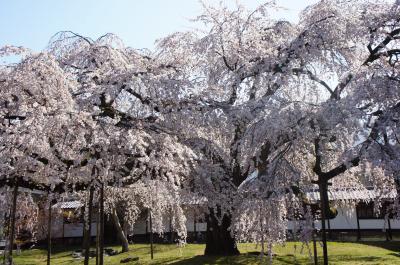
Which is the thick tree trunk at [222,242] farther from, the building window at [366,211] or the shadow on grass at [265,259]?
the building window at [366,211]

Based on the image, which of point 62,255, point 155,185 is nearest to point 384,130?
point 155,185

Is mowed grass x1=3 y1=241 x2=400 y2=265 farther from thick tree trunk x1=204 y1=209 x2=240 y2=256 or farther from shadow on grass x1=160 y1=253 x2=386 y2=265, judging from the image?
thick tree trunk x1=204 y1=209 x2=240 y2=256

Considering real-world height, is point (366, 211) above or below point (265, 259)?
above

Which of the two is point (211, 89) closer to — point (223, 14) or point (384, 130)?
point (223, 14)

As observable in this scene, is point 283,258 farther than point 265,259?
Yes

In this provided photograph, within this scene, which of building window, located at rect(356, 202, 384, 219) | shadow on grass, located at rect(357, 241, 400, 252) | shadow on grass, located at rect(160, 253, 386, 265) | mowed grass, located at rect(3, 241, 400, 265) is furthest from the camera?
building window, located at rect(356, 202, 384, 219)

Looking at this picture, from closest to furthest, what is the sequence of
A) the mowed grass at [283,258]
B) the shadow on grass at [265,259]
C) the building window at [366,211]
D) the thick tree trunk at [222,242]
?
the shadow on grass at [265,259]
the mowed grass at [283,258]
the thick tree trunk at [222,242]
the building window at [366,211]

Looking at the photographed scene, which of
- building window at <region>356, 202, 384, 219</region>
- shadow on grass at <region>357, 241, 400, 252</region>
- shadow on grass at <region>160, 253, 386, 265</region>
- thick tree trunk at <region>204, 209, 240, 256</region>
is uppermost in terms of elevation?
building window at <region>356, 202, 384, 219</region>

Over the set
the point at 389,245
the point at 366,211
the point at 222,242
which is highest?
the point at 366,211

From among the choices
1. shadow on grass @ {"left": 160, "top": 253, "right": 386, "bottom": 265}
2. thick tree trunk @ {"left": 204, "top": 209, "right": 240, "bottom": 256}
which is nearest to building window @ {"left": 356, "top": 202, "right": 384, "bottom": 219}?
shadow on grass @ {"left": 160, "top": 253, "right": 386, "bottom": 265}

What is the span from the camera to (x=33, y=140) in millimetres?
7930

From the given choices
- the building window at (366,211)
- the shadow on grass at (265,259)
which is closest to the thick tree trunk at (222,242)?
the shadow on grass at (265,259)

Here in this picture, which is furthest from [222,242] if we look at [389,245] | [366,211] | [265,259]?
[366,211]

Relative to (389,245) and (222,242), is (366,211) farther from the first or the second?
(222,242)
